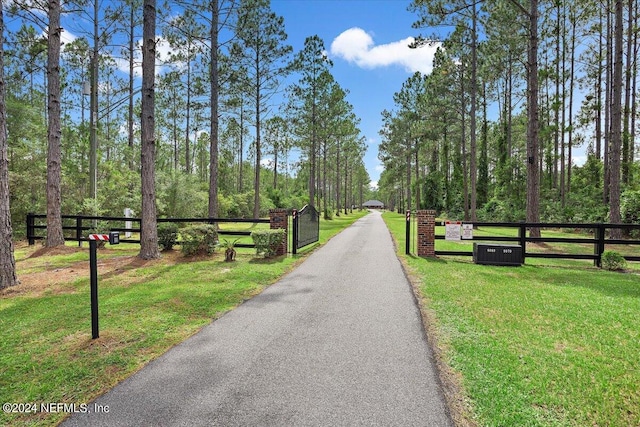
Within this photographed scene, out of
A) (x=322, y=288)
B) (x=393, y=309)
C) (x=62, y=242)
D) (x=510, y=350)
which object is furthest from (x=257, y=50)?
(x=510, y=350)

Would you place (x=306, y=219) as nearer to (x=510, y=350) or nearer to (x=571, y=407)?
(x=510, y=350)

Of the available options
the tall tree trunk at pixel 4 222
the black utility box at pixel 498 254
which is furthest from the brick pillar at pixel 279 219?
the tall tree trunk at pixel 4 222

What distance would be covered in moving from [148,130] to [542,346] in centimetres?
977

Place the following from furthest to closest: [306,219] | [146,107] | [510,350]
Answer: [306,219] → [146,107] → [510,350]

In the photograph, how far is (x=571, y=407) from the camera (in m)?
2.55

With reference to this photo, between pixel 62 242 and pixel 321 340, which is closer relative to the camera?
pixel 321 340

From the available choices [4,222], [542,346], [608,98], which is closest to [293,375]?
[542,346]

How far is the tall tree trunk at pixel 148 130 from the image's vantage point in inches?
350

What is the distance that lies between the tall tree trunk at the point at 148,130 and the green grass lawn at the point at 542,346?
7.55 meters

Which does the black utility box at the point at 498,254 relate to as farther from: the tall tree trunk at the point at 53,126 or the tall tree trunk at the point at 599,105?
the tall tree trunk at the point at 599,105

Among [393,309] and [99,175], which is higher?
[99,175]

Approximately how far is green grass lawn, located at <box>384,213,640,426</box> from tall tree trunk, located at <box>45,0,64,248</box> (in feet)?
39.9

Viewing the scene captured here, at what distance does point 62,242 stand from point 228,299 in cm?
943

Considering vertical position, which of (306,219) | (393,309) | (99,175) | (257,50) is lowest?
(393,309)
